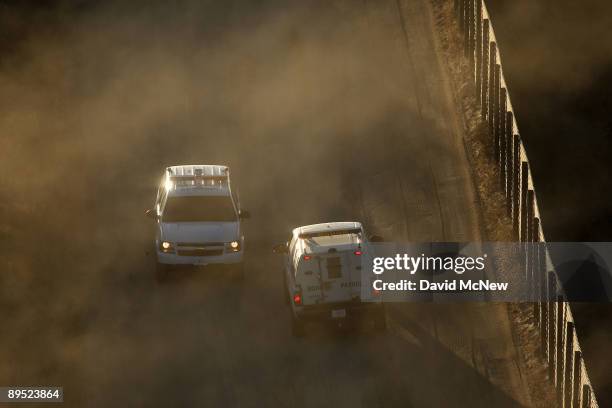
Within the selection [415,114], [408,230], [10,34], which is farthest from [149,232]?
[10,34]

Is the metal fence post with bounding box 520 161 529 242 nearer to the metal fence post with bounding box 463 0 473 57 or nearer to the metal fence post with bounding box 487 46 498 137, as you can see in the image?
the metal fence post with bounding box 487 46 498 137

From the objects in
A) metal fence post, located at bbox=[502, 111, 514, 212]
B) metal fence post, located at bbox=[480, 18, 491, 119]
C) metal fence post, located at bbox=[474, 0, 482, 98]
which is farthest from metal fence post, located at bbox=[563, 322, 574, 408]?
metal fence post, located at bbox=[474, 0, 482, 98]

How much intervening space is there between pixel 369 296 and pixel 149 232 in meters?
8.44

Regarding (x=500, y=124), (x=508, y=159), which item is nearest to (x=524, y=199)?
(x=508, y=159)

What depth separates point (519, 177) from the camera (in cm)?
3275

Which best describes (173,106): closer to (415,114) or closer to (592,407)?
(415,114)

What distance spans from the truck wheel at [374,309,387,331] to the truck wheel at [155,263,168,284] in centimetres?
592

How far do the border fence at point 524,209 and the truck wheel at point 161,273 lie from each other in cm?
891

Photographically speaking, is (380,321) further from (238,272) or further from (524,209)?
(524,209)

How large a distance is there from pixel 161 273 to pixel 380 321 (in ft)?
20.0

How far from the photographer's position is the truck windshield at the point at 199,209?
32531 mm

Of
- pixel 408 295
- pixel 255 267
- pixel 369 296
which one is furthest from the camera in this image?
pixel 255 267

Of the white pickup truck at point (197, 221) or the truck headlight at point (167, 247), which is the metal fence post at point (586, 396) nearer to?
the white pickup truck at point (197, 221)

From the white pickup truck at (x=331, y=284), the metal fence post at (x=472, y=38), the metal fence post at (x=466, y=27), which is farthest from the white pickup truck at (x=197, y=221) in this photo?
the metal fence post at (x=466, y=27)
